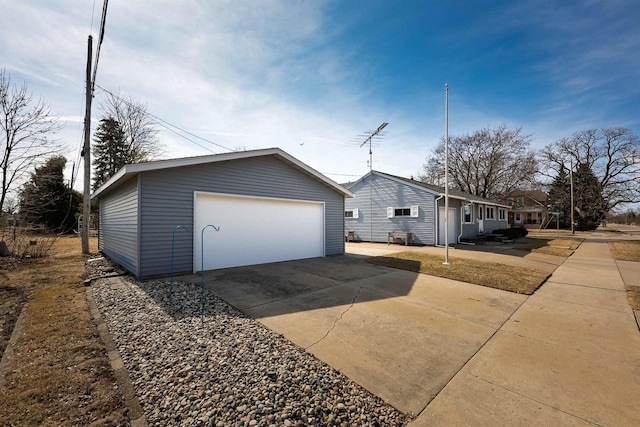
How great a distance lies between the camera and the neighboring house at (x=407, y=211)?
561 inches

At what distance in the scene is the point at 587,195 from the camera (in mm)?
29578

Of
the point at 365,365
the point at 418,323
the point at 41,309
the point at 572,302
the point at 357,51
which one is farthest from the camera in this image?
the point at 357,51

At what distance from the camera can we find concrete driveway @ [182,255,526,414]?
2650mm

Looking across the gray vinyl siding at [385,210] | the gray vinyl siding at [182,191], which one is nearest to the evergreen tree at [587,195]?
the gray vinyl siding at [385,210]

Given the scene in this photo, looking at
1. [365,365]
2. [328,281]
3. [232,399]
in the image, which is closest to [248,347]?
[232,399]

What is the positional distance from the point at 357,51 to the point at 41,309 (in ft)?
33.4

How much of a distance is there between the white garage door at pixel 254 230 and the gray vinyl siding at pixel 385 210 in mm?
6937

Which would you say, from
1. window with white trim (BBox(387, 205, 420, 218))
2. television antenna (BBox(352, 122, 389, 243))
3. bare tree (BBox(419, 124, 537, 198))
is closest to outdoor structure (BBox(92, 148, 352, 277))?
window with white trim (BBox(387, 205, 420, 218))

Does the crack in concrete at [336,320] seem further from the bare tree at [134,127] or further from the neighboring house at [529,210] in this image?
the neighboring house at [529,210]

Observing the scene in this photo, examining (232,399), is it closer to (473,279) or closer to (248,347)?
(248,347)

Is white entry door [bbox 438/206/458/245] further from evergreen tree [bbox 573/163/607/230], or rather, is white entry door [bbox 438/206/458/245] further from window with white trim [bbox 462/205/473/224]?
evergreen tree [bbox 573/163/607/230]

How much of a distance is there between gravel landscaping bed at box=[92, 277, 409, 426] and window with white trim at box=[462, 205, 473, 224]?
16.5 m

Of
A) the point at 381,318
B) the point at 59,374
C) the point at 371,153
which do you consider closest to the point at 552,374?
the point at 381,318

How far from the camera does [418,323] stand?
3.91 metres
